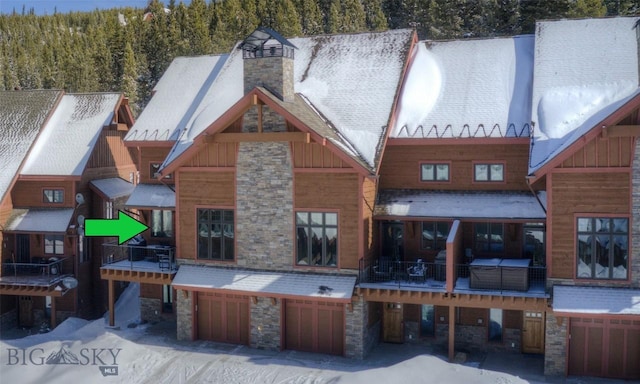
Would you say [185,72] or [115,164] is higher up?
[185,72]

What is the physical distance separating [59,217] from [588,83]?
21.2m

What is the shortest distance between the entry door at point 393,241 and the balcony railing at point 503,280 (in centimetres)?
299

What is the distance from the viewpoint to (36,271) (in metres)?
28.4

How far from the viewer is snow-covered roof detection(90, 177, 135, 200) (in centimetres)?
2955

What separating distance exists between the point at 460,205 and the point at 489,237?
1484 mm

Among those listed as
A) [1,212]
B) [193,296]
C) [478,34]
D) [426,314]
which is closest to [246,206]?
[193,296]

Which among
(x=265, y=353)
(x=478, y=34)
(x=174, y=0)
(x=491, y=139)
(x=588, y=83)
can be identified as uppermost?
(x=174, y=0)

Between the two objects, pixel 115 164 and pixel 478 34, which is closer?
pixel 115 164

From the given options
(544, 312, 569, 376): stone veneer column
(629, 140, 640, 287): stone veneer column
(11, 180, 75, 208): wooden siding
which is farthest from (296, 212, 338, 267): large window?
(11, 180, 75, 208): wooden siding

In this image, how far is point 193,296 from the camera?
2350cm

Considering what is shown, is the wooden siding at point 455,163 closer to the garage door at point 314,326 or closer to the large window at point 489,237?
the large window at point 489,237

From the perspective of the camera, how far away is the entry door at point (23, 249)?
94.7ft

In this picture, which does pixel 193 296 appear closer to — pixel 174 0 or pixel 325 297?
pixel 325 297
